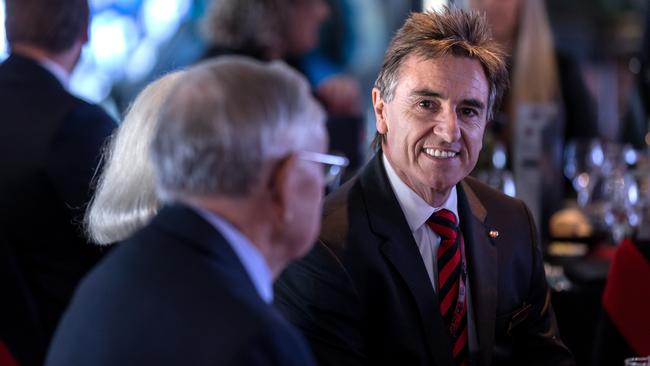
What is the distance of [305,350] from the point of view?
144 centimetres

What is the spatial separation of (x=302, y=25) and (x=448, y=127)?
298 centimetres

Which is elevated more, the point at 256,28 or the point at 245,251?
the point at 245,251

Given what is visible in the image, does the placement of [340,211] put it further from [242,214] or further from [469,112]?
[242,214]

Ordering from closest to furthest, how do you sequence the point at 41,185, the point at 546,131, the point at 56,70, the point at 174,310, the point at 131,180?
the point at 174,310 → the point at 131,180 → the point at 41,185 → the point at 56,70 → the point at 546,131

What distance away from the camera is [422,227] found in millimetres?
2369

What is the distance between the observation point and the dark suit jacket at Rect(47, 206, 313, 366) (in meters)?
1.33

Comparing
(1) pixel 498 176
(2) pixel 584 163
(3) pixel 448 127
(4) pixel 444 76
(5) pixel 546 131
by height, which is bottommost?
(2) pixel 584 163

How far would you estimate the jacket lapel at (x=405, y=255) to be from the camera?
2.24m

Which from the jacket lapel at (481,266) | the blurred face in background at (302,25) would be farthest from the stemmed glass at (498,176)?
the jacket lapel at (481,266)

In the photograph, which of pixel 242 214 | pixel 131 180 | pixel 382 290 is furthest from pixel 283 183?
pixel 382 290

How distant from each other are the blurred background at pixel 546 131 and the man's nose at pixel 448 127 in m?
0.32

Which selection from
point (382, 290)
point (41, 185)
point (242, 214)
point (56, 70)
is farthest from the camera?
point (56, 70)

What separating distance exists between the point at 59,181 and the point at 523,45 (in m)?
2.70

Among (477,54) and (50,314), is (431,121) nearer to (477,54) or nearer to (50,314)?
(477,54)
